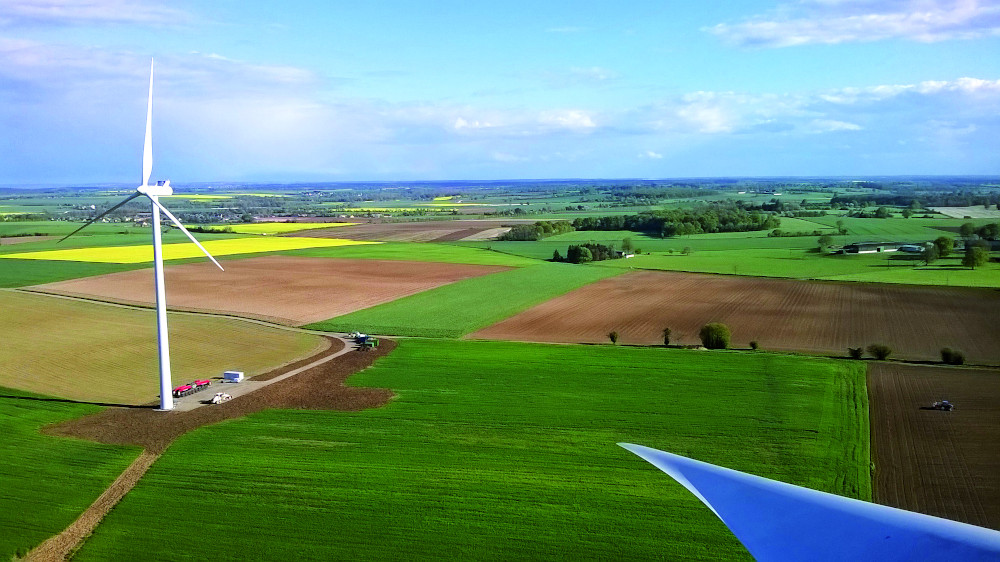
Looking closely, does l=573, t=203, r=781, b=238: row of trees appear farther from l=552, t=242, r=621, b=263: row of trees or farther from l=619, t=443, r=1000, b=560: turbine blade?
l=619, t=443, r=1000, b=560: turbine blade

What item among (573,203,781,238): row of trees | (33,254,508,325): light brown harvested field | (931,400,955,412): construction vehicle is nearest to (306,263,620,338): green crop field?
(33,254,508,325): light brown harvested field

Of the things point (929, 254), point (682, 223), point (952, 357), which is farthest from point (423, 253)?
point (952, 357)

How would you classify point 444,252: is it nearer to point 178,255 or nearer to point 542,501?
point 178,255

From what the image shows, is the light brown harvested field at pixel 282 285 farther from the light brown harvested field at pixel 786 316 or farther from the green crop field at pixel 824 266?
the green crop field at pixel 824 266

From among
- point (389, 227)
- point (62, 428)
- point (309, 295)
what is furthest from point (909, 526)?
point (389, 227)

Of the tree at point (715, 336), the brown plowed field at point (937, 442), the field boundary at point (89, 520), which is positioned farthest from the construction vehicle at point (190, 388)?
the brown plowed field at point (937, 442)

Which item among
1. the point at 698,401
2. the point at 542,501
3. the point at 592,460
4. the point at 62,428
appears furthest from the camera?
the point at 698,401
